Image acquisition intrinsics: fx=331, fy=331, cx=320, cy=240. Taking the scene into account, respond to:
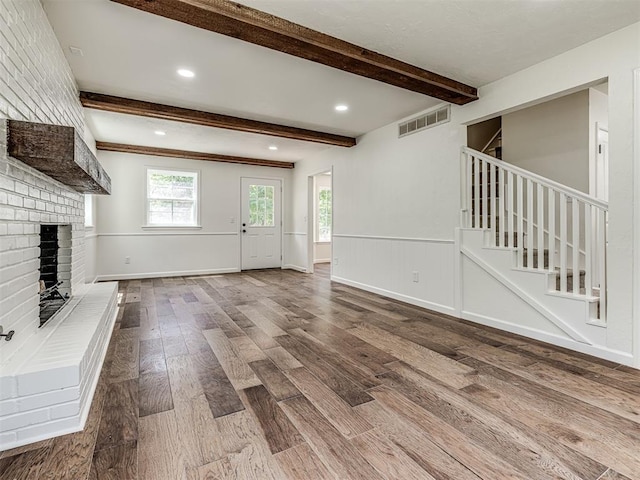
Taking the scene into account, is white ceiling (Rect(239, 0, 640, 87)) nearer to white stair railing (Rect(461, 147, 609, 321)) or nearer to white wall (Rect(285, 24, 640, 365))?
white wall (Rect(285, 24, 640, 365))

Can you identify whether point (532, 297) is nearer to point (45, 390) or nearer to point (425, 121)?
point (425, 121)

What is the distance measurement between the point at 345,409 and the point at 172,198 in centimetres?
581

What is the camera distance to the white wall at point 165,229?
19.5ft

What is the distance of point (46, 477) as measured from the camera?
4.30 feet

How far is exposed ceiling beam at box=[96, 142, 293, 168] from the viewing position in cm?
569

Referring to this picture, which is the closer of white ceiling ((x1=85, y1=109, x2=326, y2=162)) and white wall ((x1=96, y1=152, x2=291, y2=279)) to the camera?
white ceiling ((x1=85, y1=109, x2=326, y2=162))

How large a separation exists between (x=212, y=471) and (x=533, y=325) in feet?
9.41

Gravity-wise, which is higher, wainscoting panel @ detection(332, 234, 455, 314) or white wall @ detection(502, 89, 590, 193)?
white wall @ detection(502, 89, 590, 193)

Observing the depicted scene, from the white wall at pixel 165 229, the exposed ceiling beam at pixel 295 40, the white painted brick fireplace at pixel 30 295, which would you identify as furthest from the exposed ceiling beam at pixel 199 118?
the white wall at pixel 165 229

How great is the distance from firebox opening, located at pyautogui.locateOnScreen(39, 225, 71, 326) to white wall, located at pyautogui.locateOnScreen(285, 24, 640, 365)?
3622 mm

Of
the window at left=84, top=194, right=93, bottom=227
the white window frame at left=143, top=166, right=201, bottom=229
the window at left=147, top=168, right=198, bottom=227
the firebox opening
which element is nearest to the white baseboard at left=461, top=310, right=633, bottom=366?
the firebox opening

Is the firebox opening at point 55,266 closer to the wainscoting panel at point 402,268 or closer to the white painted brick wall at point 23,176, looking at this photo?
the white painted brick wall at point 23,176

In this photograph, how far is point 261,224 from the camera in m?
7.38

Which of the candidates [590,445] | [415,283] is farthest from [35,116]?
[415,283]
